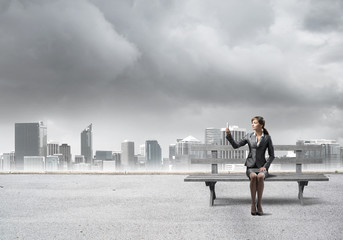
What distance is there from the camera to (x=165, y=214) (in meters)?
6.85

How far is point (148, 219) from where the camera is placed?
21.1 feet

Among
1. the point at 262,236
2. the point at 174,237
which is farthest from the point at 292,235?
the point at 174,237

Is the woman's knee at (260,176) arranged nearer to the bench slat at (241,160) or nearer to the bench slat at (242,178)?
the bench slat at (242,178)

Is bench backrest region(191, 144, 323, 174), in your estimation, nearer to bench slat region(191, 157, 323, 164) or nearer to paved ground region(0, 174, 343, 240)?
bench slat region(191, 157, 323, 164)

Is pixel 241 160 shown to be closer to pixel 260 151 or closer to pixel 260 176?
pixel 260 151

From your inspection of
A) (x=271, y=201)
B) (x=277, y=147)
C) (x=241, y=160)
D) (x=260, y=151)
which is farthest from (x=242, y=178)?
(x=277, y=147)

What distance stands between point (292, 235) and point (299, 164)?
4.79 meters

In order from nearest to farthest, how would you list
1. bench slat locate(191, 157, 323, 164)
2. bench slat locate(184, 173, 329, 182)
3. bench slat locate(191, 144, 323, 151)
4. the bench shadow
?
bench slat locate(184, 173, 329, 182)
the bench shadow
bench slat locate(191, 144, 323, 151)
bench slat locate(191, 157, 323, 164)

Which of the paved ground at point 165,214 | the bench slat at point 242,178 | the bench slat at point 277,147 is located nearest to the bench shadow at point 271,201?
the paved ground at point 165,214

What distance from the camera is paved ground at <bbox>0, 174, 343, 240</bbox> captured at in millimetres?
5469

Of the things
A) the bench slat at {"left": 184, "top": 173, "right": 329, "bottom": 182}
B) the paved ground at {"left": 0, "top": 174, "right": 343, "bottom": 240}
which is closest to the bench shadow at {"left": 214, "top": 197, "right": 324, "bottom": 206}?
the paved ground at {"left": 0, "top": 174, "right": 343, "bottom": 240}

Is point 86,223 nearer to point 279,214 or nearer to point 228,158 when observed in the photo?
point 279,214

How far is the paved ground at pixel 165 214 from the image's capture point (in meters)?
5.47

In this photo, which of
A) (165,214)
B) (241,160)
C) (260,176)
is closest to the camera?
(260,176)
